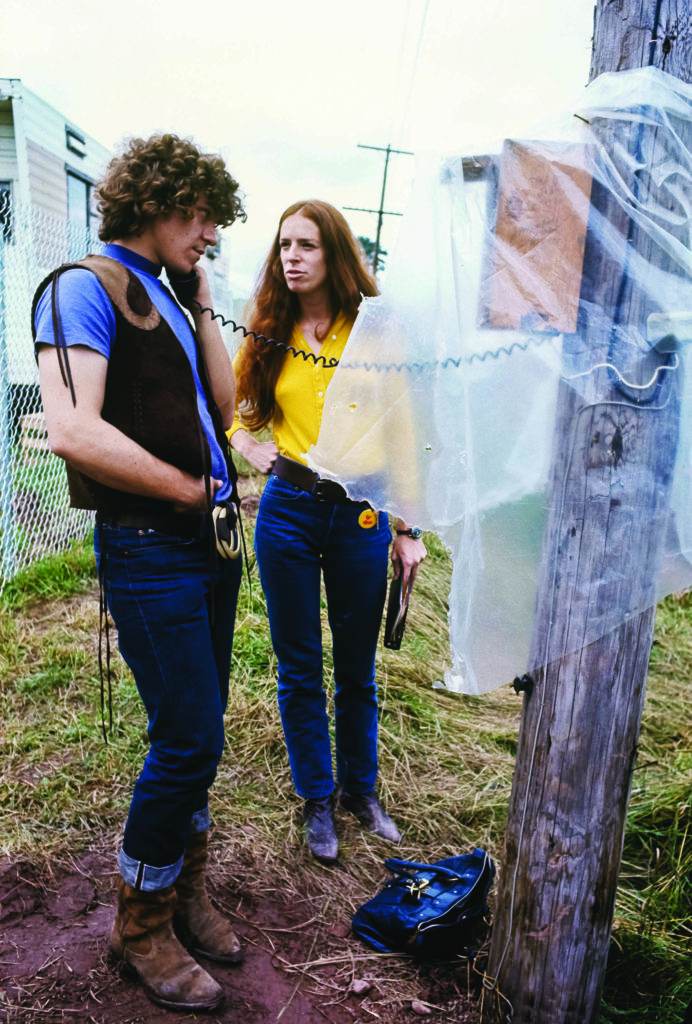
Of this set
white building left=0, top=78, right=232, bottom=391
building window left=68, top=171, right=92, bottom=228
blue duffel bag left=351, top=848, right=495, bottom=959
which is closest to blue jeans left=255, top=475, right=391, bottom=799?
blue duffel bag left=351, top=848, right=495, bottom=959

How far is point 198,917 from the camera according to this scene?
226 cm

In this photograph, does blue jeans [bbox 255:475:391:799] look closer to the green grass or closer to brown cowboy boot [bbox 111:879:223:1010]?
the green grass

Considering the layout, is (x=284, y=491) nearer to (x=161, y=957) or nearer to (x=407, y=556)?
(x=407, y=556)

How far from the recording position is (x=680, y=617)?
18.9 feet

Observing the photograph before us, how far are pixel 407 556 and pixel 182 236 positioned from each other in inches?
47.8

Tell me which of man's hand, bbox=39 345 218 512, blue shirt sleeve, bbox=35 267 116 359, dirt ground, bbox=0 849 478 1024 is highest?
blue shirt sleeve, bbox=35 267 116 359

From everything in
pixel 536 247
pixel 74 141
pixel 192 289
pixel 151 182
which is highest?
pixel 74 141

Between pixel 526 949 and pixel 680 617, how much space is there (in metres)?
4.26

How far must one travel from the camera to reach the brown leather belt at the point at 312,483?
2.53m

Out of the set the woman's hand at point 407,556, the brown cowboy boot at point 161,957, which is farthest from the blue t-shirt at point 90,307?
the brown cowboy boot at point 161,957

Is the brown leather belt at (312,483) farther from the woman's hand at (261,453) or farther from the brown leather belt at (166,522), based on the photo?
the brown leather belt at (166,522)

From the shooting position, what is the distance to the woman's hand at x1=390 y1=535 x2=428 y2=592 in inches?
104

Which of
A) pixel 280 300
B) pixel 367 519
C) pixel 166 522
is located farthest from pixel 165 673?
pixel 280 300

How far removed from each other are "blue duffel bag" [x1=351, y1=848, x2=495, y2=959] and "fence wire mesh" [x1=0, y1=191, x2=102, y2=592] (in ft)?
10.4
